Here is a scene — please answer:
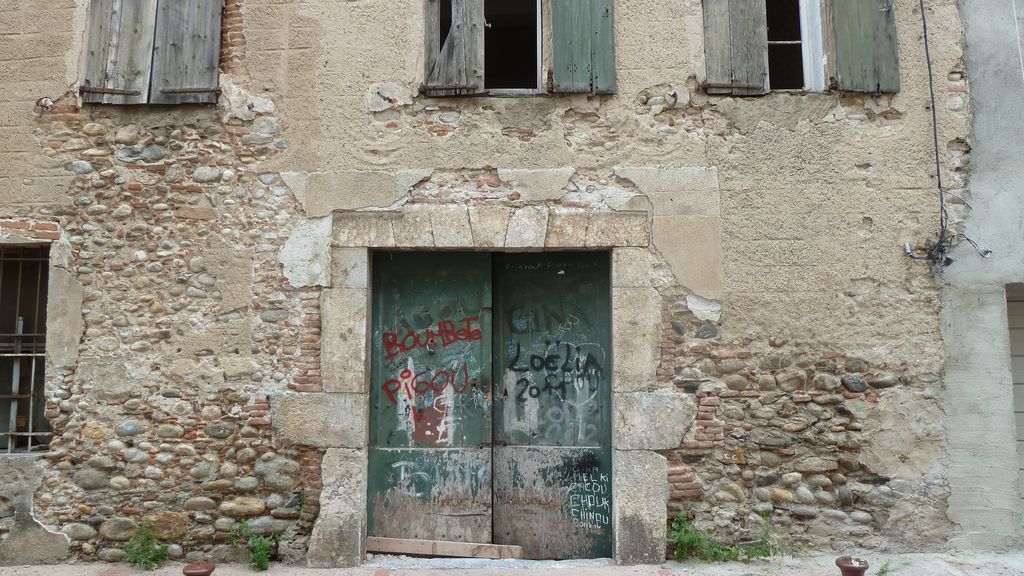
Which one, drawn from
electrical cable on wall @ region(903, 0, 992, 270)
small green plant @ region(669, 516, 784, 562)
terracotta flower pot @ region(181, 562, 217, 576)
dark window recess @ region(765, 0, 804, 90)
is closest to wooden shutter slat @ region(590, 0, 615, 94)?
dark window recess @ region(765, 0, 804, 90)

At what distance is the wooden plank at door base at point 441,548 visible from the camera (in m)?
4.58

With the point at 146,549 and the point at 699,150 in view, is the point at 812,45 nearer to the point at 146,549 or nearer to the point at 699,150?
the point at 699,150

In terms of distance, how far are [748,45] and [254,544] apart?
4.72 m

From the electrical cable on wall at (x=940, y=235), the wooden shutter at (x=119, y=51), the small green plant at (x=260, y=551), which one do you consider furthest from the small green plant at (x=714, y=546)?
the wooden shutter at (x=119, y=51)

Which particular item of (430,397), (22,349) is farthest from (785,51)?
(22,349)

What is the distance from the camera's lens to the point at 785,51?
5402mm

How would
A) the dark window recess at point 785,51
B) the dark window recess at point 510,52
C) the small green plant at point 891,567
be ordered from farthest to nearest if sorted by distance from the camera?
the dark window recess at point 510,52, the dark window recess at point 785,51, the small green plant at point 891,567

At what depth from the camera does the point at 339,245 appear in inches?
181

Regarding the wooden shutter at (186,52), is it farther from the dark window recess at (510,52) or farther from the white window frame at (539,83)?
the dark window recess at (510,52)

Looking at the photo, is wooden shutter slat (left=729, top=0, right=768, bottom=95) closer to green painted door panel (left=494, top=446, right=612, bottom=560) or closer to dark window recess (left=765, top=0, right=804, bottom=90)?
dark window recess (left=765, top=0, right=804, bottom=90)

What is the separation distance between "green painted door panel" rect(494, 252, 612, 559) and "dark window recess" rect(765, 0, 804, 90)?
2182mm

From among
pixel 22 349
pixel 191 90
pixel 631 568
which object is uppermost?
pixel 191 90

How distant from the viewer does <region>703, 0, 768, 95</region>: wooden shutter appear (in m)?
4.66

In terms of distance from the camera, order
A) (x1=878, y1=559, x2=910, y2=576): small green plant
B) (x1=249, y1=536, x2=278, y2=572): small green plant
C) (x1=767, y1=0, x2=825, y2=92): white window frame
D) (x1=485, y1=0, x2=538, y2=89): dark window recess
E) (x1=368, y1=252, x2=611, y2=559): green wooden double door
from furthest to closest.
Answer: (x1=485, y1=0, x2=538, y2=89): dark window recess, (x1=767, y1=0, x2=825, y2=92): white window frame, (x1=368, y1=252, x2=611, y2=559): green wooden double door, (x1=249, y1=536, x2=278, y2=572): small green plant, (x1=878, y1=559, x2=910, y2=576): small green plant
